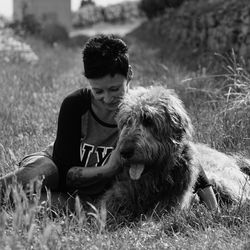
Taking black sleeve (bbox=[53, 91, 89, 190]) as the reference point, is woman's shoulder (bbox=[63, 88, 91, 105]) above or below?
above

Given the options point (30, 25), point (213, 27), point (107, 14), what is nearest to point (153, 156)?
point (213, 27)

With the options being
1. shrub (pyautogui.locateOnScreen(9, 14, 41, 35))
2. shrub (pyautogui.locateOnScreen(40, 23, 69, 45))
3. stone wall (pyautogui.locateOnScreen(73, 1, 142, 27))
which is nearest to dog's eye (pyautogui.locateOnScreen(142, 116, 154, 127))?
shrub (pyautogui.locateOnScreen(9, 14, 41, 35))

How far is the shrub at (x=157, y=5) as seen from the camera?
795 inches

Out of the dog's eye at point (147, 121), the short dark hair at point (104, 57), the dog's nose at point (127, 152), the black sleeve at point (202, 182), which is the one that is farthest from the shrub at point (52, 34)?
the dog's nose at point (127, 152)

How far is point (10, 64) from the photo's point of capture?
37.3 feet

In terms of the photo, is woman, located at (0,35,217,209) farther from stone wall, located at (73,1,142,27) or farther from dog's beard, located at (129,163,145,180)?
stone wall, located at (73,1,142,27)

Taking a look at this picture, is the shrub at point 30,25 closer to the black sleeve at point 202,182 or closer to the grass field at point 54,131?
the grass field at point 54,131

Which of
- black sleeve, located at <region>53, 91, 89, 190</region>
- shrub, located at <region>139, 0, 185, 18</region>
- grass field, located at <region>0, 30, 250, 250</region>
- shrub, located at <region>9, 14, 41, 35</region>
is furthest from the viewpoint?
shrub, located at <region>139, 0, 185, 18</region>

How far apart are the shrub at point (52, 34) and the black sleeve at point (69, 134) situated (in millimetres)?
16265

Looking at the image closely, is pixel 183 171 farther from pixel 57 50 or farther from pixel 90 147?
pixel 57 50

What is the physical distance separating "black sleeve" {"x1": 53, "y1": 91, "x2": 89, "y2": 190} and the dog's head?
0.62 metres

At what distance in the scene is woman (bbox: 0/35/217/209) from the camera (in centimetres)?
437

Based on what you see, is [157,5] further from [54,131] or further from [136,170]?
[136,170]

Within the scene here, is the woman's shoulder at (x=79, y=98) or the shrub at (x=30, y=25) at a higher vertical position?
the woman's shoulder at (x=79, y=98)
